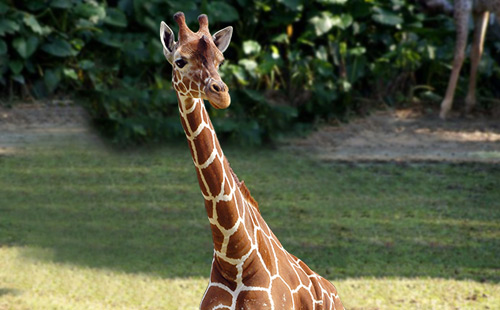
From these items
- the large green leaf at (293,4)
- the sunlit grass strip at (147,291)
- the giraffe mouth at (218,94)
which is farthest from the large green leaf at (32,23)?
the giraffe mouth at (218,94)

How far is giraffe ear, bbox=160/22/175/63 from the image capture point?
2.20m

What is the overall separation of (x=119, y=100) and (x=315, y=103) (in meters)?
2.55

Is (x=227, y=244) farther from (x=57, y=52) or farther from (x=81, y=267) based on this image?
(x=57, y=52)

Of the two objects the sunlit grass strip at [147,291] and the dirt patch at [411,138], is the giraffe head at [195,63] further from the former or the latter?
the dirt patch at [411,138]

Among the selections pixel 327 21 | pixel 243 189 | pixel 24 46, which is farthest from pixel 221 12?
pixel 243 189

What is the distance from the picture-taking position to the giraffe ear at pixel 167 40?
2.20 meters

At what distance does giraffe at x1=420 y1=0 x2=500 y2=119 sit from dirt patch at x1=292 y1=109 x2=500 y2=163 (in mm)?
269

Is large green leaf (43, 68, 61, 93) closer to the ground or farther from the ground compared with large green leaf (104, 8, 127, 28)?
closer to the ground

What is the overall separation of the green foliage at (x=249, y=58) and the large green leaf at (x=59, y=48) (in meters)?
0.01

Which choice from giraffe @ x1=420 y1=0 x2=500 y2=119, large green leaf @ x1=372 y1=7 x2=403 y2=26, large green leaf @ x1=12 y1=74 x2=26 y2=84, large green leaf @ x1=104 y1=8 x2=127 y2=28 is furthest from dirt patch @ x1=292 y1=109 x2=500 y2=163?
large green leaf @ x1=12 y1=74 x2=26 y2=84

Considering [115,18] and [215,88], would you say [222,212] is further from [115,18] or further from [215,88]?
[115,18]

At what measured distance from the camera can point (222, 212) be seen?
88.6 inches

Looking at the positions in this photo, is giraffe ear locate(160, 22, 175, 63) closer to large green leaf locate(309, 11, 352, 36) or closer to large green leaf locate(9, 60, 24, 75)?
large green leaf locate(9, 60, 24, 75)

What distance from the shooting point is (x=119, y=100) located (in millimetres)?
7191
